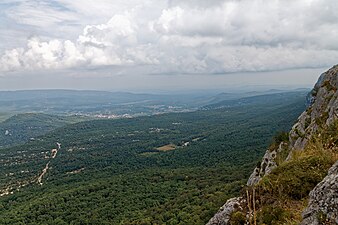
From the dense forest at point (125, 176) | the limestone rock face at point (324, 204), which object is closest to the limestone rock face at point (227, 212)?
the limestone rock face at point (324, 204)

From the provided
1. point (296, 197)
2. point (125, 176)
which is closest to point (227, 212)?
point (296, 197)

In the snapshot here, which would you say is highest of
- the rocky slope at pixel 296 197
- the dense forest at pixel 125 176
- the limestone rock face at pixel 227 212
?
the rocky slope at pixel 296 197

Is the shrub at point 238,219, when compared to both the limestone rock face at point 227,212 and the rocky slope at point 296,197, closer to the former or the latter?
the rocky slope at point 296,197

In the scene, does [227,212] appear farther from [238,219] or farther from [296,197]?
[296,197]

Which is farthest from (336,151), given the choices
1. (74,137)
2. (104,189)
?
→ (74,137)

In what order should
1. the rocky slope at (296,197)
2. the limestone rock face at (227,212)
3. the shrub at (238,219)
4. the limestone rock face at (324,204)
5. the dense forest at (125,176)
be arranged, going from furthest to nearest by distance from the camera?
→ the dense forest at (125,176) → the limestone rock face at (227,212) → the shrub at (238,219) → the rocky slope at (296,197) → the limestone rock face at (324,204)

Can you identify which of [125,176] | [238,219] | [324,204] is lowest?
[125,176]

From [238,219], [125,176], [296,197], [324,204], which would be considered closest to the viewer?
[324,204]

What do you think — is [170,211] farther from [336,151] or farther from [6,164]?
[6,164]

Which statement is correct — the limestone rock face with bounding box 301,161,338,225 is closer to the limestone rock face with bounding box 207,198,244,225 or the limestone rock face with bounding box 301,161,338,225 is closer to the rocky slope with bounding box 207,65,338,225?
the rocky slope with bounding box 207,65,338,225
